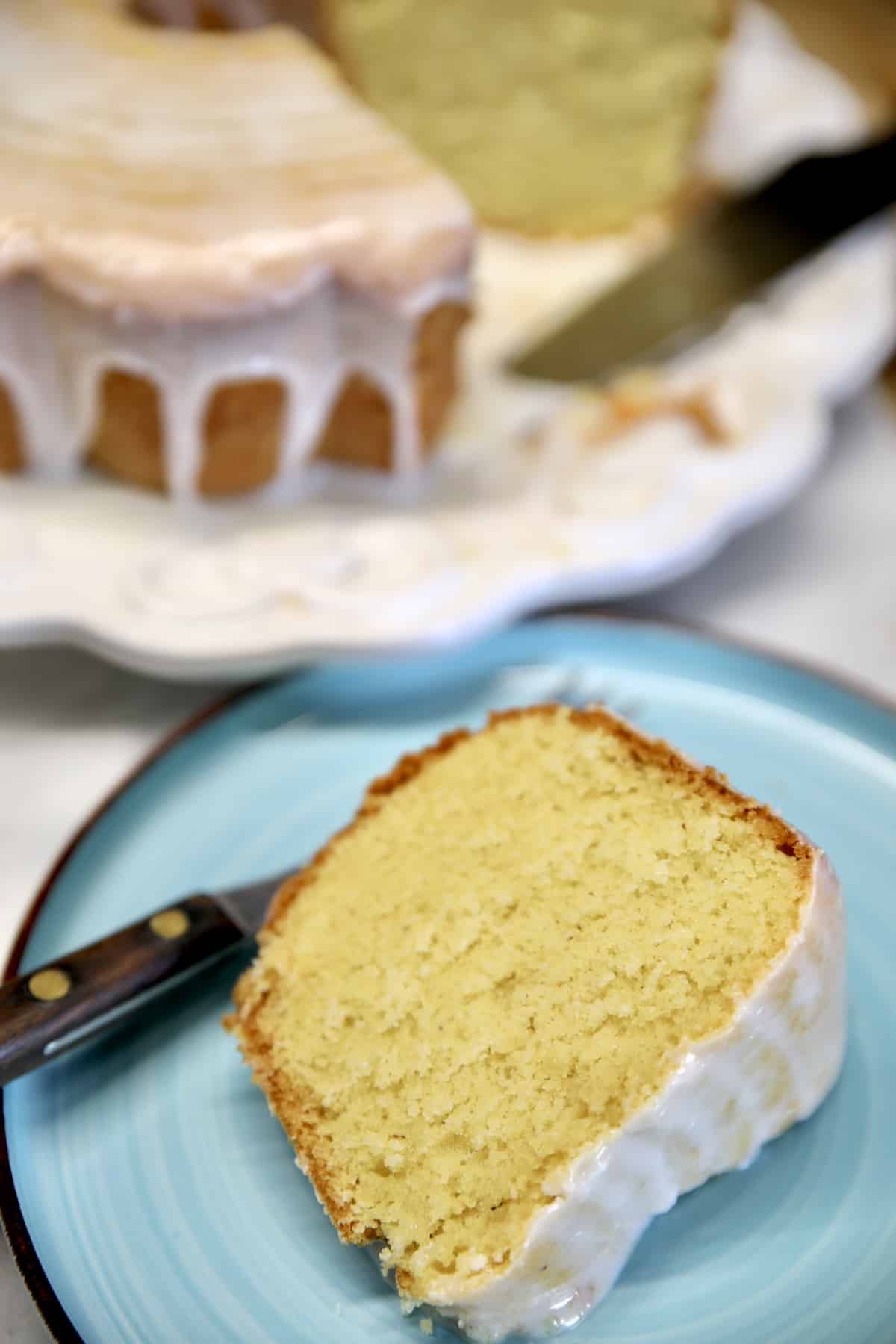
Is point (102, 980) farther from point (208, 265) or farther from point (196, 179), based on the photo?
point (196, 179)

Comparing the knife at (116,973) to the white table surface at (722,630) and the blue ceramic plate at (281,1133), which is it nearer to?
the blue ceramic plate at (281,1133)

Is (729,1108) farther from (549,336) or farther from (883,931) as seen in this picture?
(549,336)

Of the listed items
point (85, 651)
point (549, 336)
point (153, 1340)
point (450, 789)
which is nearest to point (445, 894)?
point (450, 789)

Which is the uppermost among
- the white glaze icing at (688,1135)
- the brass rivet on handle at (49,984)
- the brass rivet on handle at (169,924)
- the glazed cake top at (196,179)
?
the glazed cake top at (196,179)

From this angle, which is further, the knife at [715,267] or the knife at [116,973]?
the knife at [715,267]

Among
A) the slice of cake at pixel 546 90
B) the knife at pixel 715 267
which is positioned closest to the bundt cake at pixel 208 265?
the knife at pixel 715 267

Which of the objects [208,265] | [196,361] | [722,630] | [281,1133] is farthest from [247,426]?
[281,1133]
